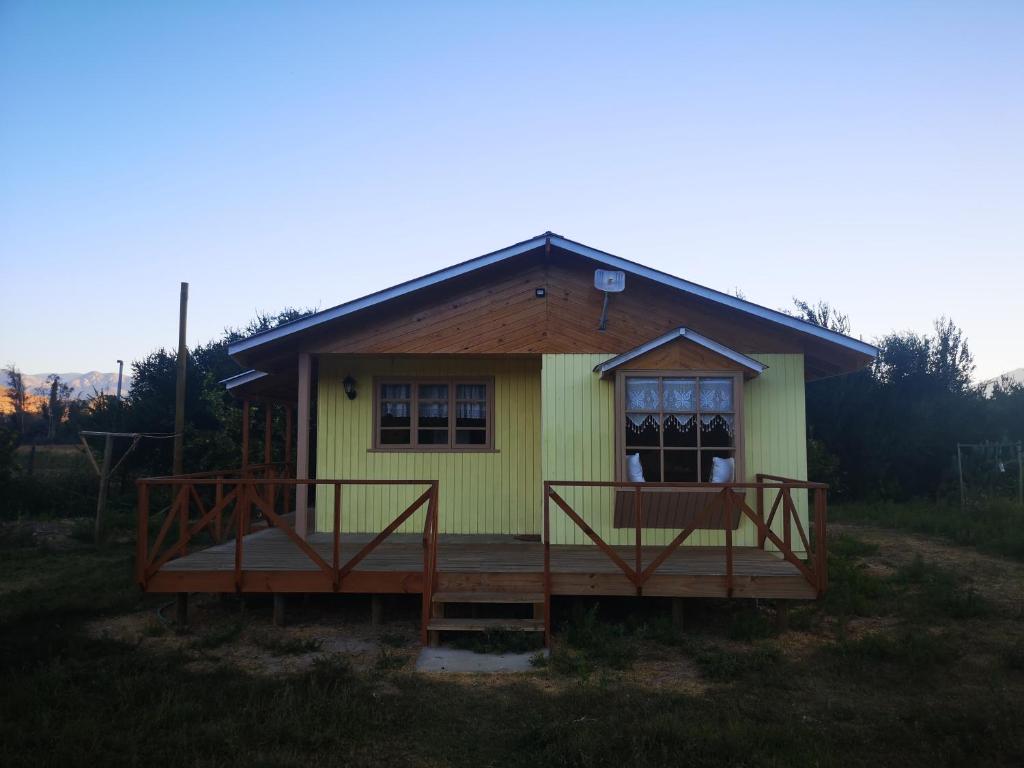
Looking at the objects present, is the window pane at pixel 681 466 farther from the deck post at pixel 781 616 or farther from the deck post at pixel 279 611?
the deck post at pixel 279 611

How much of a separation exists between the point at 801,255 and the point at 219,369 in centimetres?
1517

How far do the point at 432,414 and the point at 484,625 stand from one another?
11.6ft

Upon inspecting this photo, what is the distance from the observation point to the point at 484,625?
6.56 metres

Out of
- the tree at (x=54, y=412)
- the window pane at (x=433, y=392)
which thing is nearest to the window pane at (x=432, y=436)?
the window pane at (x=433, y=392)

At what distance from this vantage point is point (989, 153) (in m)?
11.1

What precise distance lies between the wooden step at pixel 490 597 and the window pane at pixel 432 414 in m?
3.01

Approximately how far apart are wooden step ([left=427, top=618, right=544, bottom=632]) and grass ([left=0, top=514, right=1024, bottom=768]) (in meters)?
0.37

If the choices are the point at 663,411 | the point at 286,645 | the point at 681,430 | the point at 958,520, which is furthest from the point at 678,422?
the point at 958,520

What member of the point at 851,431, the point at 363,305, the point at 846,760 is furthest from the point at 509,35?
the point at 851,431

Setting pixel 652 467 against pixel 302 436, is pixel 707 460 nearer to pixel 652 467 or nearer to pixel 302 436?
pixel 652 467

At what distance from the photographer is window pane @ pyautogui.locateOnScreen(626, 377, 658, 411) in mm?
8086

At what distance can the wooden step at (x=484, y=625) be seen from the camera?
6.48 m

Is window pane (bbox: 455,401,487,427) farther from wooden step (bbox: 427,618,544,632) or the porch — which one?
wooden step (bbox: 427,618,544,632)

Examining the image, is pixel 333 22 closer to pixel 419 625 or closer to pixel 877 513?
pixel 419 625
